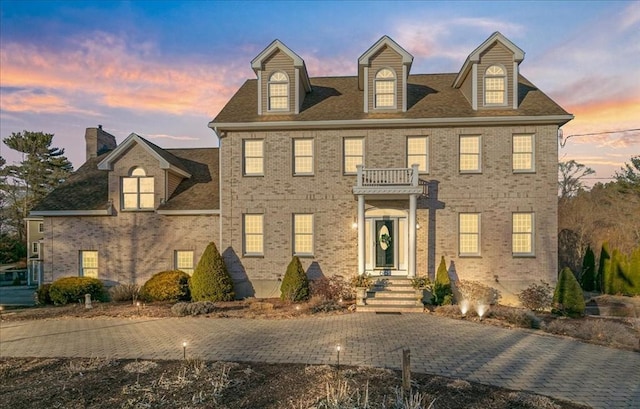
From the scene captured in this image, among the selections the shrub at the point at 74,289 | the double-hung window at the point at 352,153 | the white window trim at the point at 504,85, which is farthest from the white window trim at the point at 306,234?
the white window trim at the point at 504,85

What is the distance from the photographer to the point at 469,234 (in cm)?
1639

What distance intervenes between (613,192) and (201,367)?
35886mm

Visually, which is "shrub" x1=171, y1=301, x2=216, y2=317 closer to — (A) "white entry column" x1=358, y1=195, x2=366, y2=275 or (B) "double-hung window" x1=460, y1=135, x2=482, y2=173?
(A) "white entry column" x1=358, y1=195, x2=366, y2=275

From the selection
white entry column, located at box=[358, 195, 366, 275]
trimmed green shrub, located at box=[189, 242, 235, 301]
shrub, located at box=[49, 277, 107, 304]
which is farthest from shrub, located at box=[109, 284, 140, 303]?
white entry column, located at box=[358, 195, 366, 275]

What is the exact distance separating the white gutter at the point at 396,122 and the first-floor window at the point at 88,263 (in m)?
9.22

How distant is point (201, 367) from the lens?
23.6 feet

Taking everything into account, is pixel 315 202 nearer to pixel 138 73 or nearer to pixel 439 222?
pixel 439 222

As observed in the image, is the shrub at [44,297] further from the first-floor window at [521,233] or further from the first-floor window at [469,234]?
the first-floor window at [521,233]

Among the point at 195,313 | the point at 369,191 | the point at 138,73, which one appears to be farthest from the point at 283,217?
the point at 138,73

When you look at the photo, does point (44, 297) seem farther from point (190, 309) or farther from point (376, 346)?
point (376, 346)

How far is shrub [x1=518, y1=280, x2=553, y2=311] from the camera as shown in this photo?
15.4 meters

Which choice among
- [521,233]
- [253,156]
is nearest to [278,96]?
[253,156]

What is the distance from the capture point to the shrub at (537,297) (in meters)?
15.4

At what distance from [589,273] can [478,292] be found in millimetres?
12608
